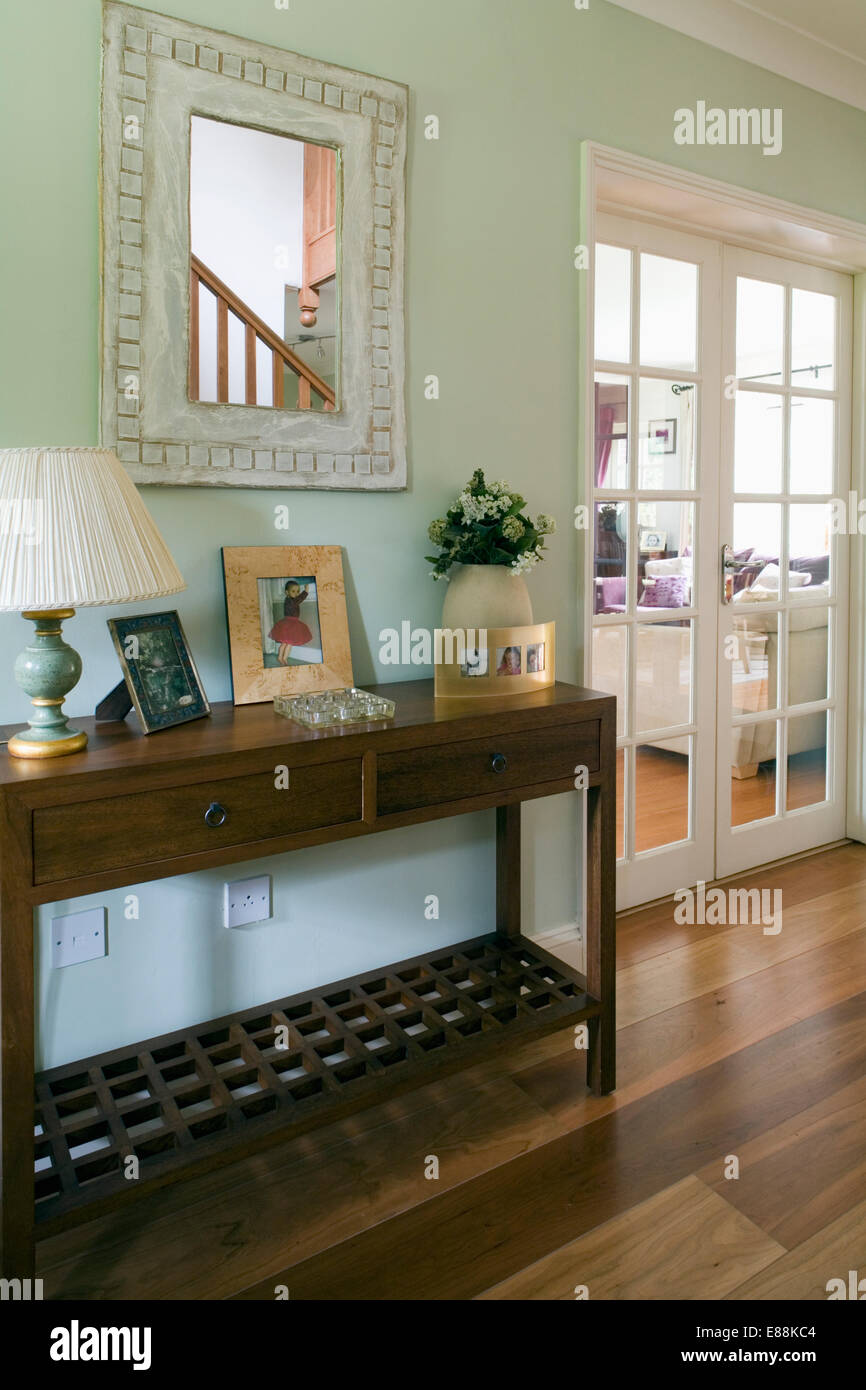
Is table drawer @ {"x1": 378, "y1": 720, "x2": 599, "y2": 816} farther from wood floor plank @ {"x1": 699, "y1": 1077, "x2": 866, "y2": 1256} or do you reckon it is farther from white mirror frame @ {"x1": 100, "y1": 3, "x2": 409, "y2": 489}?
wood floor plank @ {"x1": 699, "y1": 1077, "x2": 866, "y2": 1256}

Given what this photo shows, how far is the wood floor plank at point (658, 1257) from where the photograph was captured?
56.1 inches

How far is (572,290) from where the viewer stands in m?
→ 2.27

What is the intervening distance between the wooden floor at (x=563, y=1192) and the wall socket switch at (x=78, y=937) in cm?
46

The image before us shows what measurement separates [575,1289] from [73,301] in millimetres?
1856

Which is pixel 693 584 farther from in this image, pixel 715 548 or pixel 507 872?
pixel 507 872

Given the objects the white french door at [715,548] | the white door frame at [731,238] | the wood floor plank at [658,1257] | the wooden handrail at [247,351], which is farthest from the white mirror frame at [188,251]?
the wood floor plank at [658,1257]

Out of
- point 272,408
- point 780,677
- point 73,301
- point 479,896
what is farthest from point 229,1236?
point 780,677

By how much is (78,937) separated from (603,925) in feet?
3.47

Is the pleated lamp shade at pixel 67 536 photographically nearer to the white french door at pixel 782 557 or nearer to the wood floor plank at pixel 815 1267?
the wood floor plank at pixel 815 1267

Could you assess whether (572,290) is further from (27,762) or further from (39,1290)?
(39,1290)

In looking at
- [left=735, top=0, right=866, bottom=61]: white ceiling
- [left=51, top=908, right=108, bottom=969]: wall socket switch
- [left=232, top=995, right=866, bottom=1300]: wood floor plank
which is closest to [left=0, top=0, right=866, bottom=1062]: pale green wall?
[left=51, top=908, right=108, bottom=969]: wall socket switch

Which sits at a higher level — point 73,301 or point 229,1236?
point 73,301

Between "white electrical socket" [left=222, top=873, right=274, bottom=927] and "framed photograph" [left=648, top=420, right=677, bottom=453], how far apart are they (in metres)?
1.69

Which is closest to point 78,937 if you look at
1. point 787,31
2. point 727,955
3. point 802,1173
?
point 802,1173
